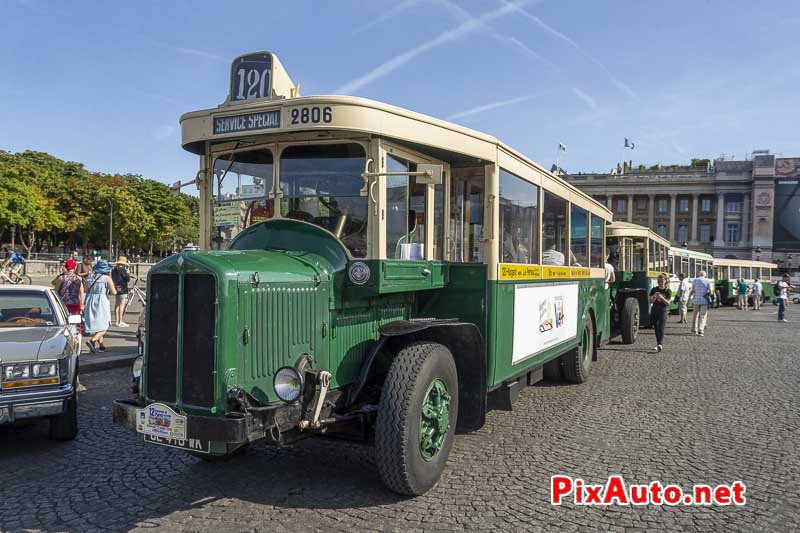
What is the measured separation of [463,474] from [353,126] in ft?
9.79

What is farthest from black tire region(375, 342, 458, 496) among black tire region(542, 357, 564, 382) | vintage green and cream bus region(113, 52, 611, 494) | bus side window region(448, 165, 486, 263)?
black tire region(542, 357, 564, 382)

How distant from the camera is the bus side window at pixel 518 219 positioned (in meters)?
6.09

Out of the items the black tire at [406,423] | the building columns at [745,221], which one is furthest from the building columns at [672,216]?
the black tire at [406,423]

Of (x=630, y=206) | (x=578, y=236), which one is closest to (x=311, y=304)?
(x=578, y=236)

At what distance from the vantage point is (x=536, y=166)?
715cm

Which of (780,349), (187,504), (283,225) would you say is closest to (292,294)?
(283,225)

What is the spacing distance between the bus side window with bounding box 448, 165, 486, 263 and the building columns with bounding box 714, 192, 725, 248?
98327 mm

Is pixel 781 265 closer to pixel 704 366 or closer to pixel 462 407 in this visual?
pixel 704 366

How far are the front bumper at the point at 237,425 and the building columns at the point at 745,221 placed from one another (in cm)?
10122

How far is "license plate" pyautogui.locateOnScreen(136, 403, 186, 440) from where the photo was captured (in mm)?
3832

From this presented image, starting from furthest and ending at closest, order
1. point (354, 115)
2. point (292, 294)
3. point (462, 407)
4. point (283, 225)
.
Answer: point (462, 407) → point (283, 225) → point (354, 115) → point (292, 294)

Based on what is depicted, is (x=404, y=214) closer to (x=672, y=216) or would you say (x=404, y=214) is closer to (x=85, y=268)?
(x=85, y=268)

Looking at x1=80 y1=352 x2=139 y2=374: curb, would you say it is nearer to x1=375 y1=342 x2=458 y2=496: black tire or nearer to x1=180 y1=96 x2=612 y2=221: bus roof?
x1=180 y1=96 x2=612 y2=221: bus roof

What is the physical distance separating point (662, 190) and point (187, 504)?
101 metres
